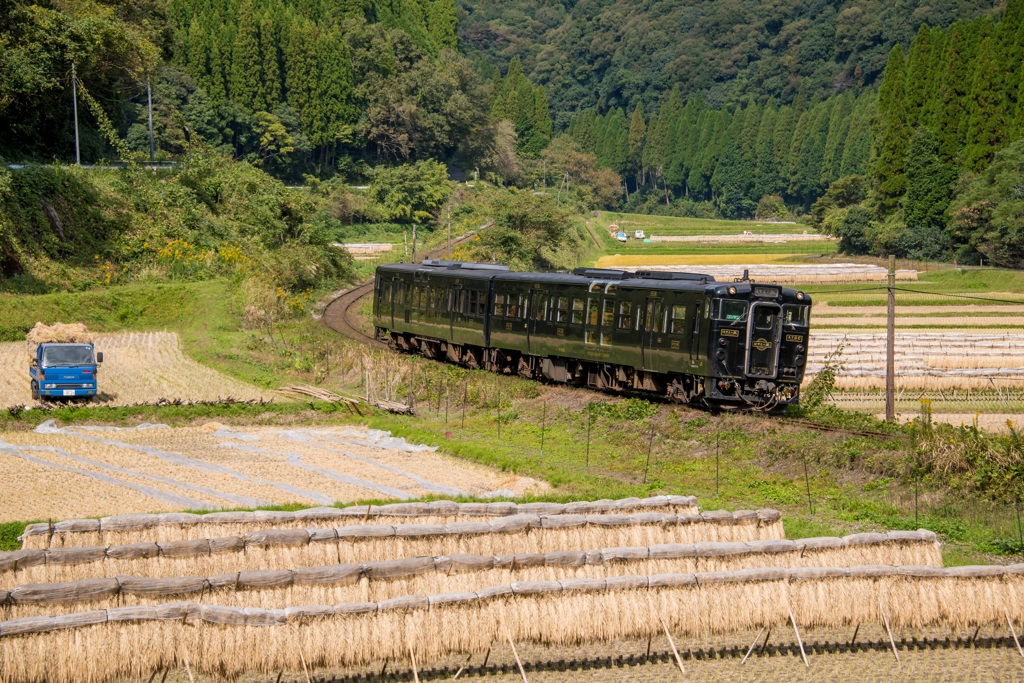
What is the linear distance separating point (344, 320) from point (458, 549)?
125ft

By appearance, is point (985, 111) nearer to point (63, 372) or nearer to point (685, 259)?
point (685, 259)

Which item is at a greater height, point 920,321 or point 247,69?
point 247,69

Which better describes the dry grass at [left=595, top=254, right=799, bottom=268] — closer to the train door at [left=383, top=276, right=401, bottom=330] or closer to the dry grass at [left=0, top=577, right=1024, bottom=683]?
the train door at [left=383, top=276, right=401, bottom=330]

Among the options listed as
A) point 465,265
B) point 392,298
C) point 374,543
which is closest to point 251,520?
point 374,543

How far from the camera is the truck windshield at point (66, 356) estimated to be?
3544 cm

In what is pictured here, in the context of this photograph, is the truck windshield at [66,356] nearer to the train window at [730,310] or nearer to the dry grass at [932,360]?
the train window at [730,310]

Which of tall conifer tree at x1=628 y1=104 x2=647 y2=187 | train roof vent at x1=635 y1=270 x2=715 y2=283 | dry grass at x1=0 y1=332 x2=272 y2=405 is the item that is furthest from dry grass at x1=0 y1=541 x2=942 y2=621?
tall conifer tree at x1=628 y1=104 x2=647 y2=187

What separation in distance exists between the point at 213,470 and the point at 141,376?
14280 millimetres

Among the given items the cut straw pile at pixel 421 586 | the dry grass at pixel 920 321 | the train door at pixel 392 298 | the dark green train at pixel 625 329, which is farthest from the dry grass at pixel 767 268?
the cut straw pile at pixel 421 586

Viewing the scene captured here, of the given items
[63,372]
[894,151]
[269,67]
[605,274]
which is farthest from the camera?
[269,67]

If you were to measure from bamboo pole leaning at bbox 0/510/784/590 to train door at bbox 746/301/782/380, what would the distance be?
32.6 ft

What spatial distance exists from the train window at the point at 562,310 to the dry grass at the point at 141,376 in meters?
9.08

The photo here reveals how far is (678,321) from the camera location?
3138cm

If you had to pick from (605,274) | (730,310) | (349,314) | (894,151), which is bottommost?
(349,314)
